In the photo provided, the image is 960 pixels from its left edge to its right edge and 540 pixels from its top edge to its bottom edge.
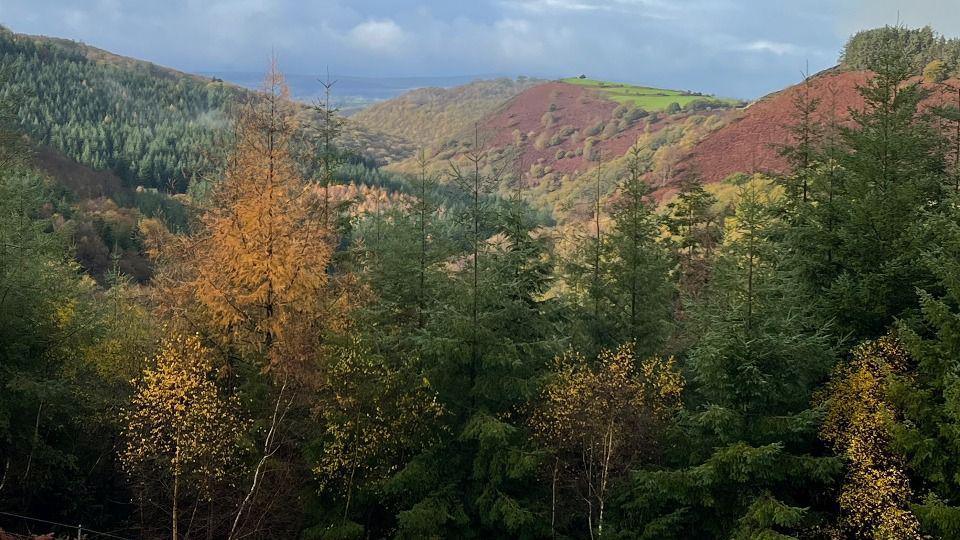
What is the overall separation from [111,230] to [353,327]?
269 ft

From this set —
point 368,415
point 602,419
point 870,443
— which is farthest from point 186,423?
point 870,443

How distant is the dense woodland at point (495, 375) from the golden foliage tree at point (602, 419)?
10cm

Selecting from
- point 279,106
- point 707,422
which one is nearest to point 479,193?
point 279,106

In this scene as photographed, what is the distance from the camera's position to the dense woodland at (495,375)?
14.8 meters

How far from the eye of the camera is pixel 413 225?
21.6 metres

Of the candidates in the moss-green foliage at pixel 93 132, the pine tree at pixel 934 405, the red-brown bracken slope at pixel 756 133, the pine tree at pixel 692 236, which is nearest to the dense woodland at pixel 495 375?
the pine tree at pixel 934 405

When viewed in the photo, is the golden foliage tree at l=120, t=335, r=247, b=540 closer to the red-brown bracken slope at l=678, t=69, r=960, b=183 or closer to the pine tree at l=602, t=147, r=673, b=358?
the pine tree at l=602, t=147, r=673, b=358

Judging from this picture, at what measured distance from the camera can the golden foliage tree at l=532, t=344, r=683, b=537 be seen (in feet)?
53.2

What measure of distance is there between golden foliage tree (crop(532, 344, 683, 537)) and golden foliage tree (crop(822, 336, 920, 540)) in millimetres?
3524

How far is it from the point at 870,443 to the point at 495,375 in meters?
8.30

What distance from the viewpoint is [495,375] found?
1803 cm

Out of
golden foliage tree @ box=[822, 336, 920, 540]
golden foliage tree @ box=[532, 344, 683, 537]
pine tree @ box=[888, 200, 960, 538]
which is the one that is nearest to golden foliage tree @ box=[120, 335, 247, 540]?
golden foliage tree @ box=[532, 344, 683, 537]

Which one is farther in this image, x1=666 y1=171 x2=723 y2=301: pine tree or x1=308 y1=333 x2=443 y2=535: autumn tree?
x1=666 y1=171 x2=723 y2=301: pine tree

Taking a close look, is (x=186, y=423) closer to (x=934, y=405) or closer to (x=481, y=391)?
(x=481, y=391)
